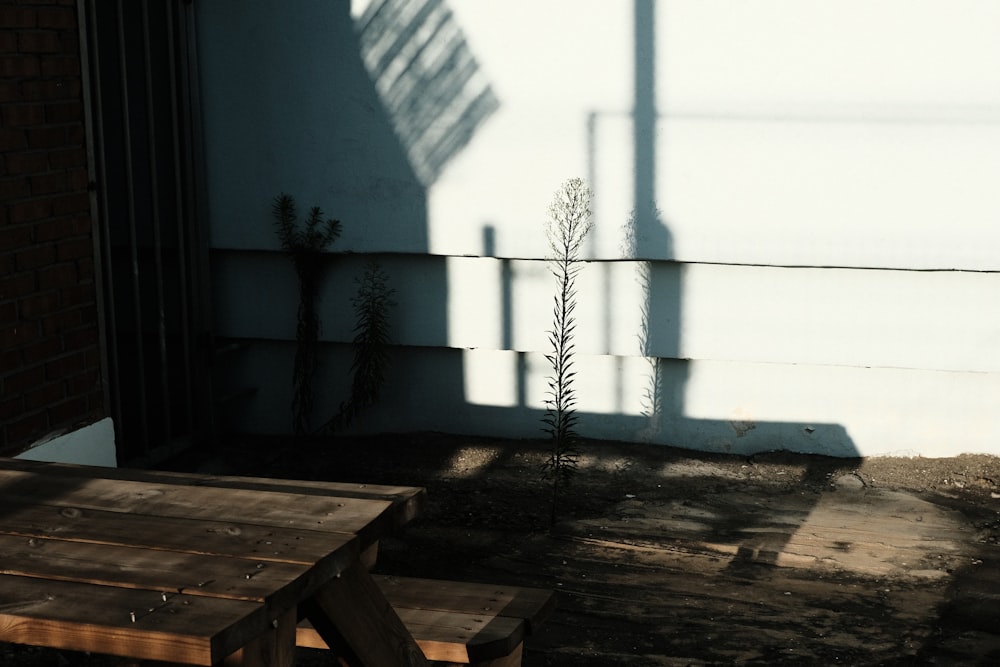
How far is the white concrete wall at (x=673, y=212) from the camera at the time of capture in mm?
5262

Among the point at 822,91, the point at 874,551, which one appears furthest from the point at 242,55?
the point at 874,551

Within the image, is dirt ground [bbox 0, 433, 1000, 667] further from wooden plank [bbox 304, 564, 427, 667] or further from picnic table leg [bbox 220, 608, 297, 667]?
picnic table leg [bbox 220, 608, 297, 667]

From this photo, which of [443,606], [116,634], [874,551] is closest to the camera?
[116,634]

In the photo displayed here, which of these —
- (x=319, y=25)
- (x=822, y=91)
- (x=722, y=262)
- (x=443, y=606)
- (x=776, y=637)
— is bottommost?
(x=776, y=637)

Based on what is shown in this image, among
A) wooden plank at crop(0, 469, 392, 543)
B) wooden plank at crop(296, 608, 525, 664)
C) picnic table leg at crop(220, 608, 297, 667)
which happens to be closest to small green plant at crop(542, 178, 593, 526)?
wooden plank at crop(296, 608, 525, 664)

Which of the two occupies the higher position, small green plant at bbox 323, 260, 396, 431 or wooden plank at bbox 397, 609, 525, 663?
small green plant at bbox 323, 260, 396, 431

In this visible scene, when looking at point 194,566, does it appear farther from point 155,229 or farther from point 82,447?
point 155,229

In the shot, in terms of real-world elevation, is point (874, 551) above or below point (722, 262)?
below

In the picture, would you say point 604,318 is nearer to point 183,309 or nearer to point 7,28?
point 183,309

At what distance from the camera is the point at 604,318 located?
5758mm

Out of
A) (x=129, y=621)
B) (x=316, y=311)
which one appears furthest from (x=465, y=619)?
(x=316, y=311)

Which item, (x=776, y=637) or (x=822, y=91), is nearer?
(x=776, y=637)

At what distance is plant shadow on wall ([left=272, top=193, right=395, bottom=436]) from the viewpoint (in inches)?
232

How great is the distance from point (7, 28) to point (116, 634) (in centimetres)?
303
